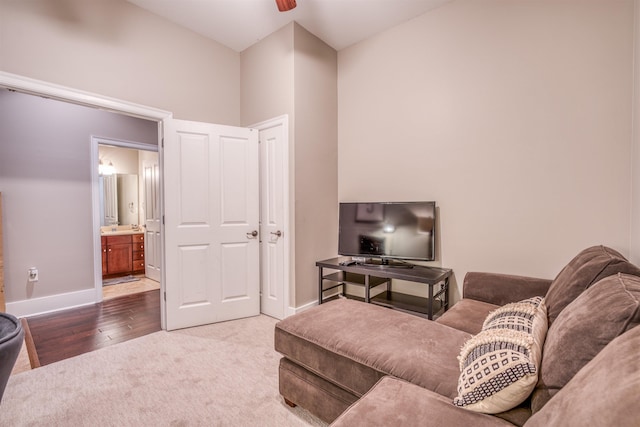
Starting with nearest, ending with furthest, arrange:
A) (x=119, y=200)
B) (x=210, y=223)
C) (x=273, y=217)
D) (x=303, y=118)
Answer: (x=210, y=223), (x=303, y=118), (x=273, y=217), (x=119, y=200)

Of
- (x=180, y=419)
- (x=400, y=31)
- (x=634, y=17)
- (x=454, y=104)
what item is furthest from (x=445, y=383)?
(x=400, y=31)

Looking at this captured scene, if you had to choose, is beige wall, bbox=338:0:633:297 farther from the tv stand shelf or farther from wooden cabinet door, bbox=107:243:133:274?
wooden cabinet door, bbox=107:243:133:274

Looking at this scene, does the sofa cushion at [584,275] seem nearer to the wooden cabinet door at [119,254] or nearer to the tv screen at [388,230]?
the tv screen at [388,230]

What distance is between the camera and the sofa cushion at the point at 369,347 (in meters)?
1.27

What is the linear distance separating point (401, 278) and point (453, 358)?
4.20 feet

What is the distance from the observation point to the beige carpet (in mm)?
1683

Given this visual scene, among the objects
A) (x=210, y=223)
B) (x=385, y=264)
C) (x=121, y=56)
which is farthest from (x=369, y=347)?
(x=121, y=56)

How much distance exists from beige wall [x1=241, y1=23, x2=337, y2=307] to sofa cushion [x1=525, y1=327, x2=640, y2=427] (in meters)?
2.59

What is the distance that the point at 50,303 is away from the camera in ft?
11.3

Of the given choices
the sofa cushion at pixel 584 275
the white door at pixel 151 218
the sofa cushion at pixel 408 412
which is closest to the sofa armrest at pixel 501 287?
the sofa cushion at pixel 584 275

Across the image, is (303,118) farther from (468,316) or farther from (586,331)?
(586,331)

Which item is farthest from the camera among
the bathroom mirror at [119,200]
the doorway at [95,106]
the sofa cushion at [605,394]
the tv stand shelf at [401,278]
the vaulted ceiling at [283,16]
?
the bathroom mirror at [119,200]

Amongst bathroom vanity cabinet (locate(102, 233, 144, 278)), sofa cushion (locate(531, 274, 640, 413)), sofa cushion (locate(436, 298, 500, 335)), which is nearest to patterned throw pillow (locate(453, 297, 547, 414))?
sofa cushion (locate(531, 274, 640, 413))

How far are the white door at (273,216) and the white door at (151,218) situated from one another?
249cm
